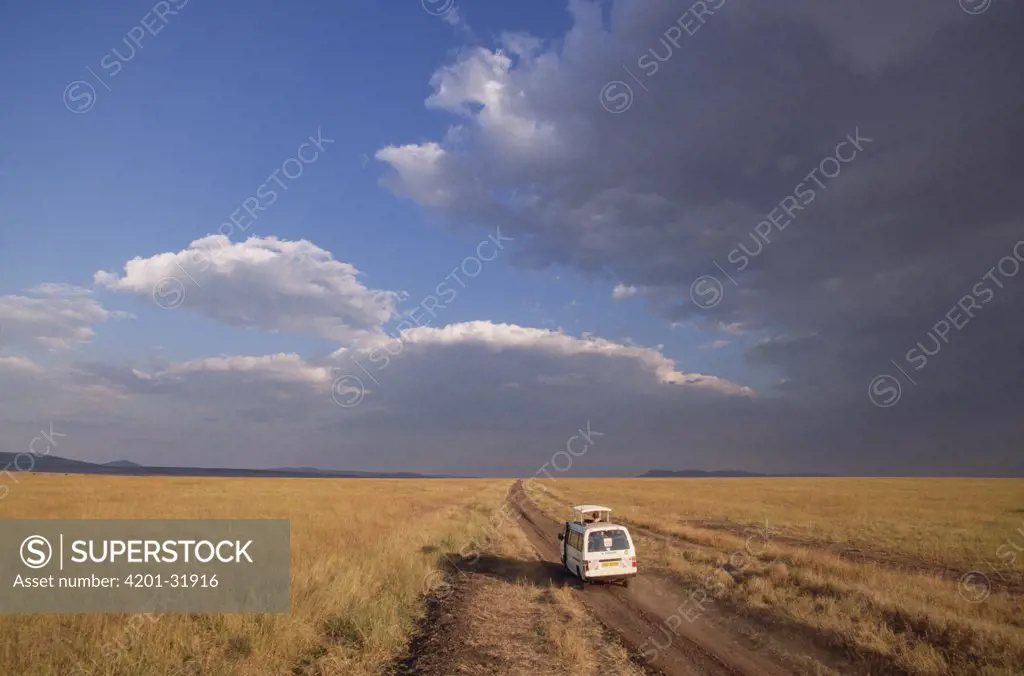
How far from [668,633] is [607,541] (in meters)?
4.60

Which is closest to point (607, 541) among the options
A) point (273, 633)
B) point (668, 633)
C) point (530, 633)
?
point (668, 633)

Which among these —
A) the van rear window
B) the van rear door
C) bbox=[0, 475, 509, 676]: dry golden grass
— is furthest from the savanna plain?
the van rear window

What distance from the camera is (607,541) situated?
16.8 meters

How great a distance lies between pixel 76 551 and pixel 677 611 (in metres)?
15.2

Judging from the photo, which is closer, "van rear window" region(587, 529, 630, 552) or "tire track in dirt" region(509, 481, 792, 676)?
"tire track in dirt" region(509, 481, 792, 676)

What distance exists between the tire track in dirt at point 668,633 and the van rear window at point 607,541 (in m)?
1.19

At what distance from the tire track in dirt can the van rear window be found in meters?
1.19

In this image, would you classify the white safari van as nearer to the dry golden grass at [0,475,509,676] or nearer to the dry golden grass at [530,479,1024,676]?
the dry golden grass at [530,479,1024,676]

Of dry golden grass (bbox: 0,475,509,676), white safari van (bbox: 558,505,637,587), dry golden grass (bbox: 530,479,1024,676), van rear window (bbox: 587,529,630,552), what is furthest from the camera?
van rear window (bbox: 587,529,630,552)

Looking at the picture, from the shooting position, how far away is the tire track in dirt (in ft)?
33.3

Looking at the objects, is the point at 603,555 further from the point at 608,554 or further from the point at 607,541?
the point at 607,541

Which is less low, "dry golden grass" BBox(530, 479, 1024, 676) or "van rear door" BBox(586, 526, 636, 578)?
"van rear door" BBox(586, 526, 636, 578)

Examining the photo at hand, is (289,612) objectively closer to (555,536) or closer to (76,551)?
(76,551)

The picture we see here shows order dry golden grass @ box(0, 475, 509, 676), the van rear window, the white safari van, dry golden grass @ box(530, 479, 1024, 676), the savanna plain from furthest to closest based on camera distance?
1. the van rear window
2. the white safari van
3. dry golden grass @ box(530, 479, 1024, 676)
4. the savanna plain
5. dry golden grass @ box(0, 475, 509, 676)
